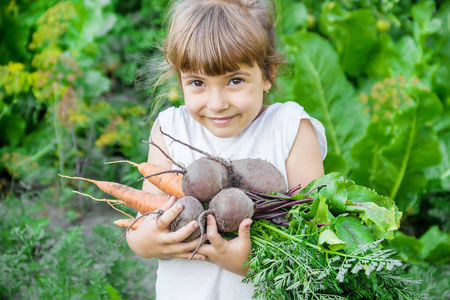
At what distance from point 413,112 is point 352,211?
70.5 inches

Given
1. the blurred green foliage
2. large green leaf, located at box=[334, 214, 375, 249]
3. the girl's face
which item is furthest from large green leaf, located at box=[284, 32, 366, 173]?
large green leaf, located at box=[334, 214, 375, 249]

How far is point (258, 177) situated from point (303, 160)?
30 centimetres

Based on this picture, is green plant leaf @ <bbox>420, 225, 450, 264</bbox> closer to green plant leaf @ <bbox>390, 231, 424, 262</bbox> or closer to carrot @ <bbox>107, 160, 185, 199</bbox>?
green plant leaf @ <bbox>390, 231, 424, 262</bbox>

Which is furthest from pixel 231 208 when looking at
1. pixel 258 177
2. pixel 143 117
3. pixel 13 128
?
pixel 13 128

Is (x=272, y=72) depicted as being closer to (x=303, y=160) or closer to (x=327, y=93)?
(x=303, y=160)

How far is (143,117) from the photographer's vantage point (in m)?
3.83

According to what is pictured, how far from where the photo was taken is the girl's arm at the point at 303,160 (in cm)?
175

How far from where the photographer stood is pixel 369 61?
13.0ft

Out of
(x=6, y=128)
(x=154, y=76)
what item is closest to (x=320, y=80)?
(x=154, y=76)

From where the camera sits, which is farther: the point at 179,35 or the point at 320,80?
the point at 320,80

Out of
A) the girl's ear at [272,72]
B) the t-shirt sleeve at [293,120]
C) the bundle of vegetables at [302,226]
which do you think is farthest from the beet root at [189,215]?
the girl's ear at [272,72]

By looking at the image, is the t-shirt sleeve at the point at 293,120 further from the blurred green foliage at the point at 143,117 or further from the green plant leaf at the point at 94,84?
the green plant leaf at the point at 94,84

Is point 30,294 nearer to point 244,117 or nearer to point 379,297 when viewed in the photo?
point 244,117

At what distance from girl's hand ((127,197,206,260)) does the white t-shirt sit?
15 centimetres
